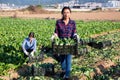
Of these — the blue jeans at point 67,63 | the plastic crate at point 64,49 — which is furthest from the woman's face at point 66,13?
the blue jeans at point 67,63

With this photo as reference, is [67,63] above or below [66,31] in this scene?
below

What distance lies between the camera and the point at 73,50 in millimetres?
9102

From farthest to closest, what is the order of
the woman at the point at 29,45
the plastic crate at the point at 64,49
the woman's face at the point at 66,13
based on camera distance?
the woman at the point at 29,45 → the plastic crate at the point at 64,49 → the woman's face at the point at 66,13

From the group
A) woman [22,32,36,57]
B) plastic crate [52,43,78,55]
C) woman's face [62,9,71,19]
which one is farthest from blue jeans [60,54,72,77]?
woman [22,32,36,57]

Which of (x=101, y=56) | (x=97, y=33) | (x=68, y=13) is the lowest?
(x=97, y=33)

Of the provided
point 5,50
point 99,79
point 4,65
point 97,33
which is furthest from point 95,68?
point 97,33

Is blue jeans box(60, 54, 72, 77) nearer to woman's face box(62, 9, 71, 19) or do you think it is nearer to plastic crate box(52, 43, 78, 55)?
plastic crate box(52, 43, 78, 55)

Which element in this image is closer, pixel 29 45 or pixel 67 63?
pixel 67 63

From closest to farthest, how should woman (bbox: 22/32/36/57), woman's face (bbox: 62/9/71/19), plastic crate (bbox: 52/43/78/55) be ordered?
woman's face (bbox: 62/9/71/19), plastic crate (bbox: 52/43/78/55), woman (bbox: 22/32/36/57)

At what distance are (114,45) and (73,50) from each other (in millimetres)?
8950

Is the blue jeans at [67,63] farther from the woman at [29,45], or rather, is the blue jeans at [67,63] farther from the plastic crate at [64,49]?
the woman at [29,45]

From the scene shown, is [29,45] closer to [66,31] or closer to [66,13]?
[66,31]

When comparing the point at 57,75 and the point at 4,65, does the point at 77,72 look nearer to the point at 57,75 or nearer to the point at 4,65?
the point at 57,75

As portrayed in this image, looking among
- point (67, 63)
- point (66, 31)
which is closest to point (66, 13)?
point (66, 31)
